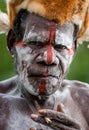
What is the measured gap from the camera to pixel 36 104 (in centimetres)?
540

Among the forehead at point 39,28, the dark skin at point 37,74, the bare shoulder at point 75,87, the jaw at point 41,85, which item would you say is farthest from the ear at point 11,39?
the bare shoulder at point 75,87

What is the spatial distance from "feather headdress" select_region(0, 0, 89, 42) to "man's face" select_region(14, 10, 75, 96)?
0.04 metres

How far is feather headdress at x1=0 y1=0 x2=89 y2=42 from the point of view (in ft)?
17.3

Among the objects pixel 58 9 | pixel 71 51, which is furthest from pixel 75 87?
pixel 58 9

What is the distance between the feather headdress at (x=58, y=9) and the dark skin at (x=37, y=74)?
37 mm

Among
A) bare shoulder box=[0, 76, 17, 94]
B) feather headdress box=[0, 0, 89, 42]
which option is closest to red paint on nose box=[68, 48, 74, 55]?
feather headdress box=[0, 0, 89, 42]

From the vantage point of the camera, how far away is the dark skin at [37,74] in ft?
17.0

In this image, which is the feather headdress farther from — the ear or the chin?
the chin

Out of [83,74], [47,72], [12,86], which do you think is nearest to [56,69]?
[47,72]

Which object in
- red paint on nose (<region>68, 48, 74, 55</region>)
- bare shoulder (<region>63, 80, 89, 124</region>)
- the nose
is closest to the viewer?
the nose

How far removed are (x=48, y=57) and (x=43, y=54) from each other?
4 cm

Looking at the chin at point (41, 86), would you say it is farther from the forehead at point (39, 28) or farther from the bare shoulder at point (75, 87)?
the bare shoulder at point (75, 87)

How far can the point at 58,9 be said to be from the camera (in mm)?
5273

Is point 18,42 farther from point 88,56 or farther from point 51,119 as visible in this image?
point 88,56
